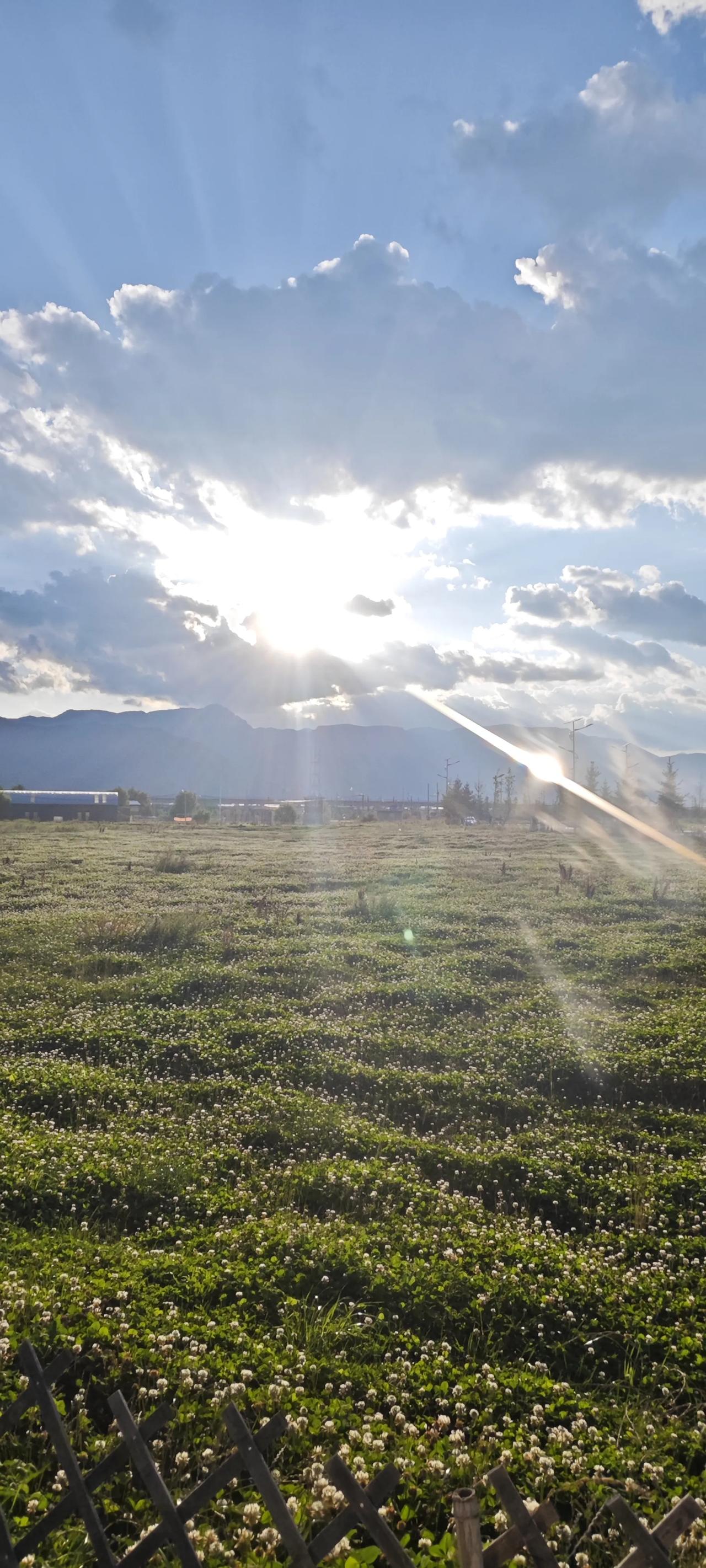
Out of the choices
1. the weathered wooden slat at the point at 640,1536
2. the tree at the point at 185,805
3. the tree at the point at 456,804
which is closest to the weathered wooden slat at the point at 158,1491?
the weathered wooden slat at the point at 640,1536

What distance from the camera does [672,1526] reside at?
390 centimetres

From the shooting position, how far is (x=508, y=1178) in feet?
36.3

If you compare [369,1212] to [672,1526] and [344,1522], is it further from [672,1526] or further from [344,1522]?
[672,1526]

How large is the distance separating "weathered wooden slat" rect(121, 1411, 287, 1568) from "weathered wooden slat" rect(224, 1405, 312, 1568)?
0.17 feet

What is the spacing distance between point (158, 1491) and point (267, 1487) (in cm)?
62

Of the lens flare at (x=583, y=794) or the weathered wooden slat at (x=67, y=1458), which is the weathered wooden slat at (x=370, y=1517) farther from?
the lens flare at (x=583, y=794)

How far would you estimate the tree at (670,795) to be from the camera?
106 m

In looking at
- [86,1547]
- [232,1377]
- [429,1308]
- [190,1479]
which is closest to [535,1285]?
[429,1308]

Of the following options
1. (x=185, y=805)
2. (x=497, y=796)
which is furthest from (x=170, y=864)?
(x=497, y=796)

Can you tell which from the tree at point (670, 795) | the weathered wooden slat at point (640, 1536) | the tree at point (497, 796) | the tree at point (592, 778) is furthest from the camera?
the tree at point (497, 796)

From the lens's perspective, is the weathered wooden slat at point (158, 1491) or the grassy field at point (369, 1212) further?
the grassy field at point (369, 1212)

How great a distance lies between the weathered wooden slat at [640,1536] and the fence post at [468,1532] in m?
0.68

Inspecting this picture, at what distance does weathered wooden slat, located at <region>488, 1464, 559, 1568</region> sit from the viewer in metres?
3.77

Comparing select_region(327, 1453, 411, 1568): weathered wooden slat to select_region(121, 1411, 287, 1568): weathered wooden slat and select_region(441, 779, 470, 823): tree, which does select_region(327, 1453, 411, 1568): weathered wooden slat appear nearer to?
select_region(121, 1411, 287, 1568): weathered wooden slat
